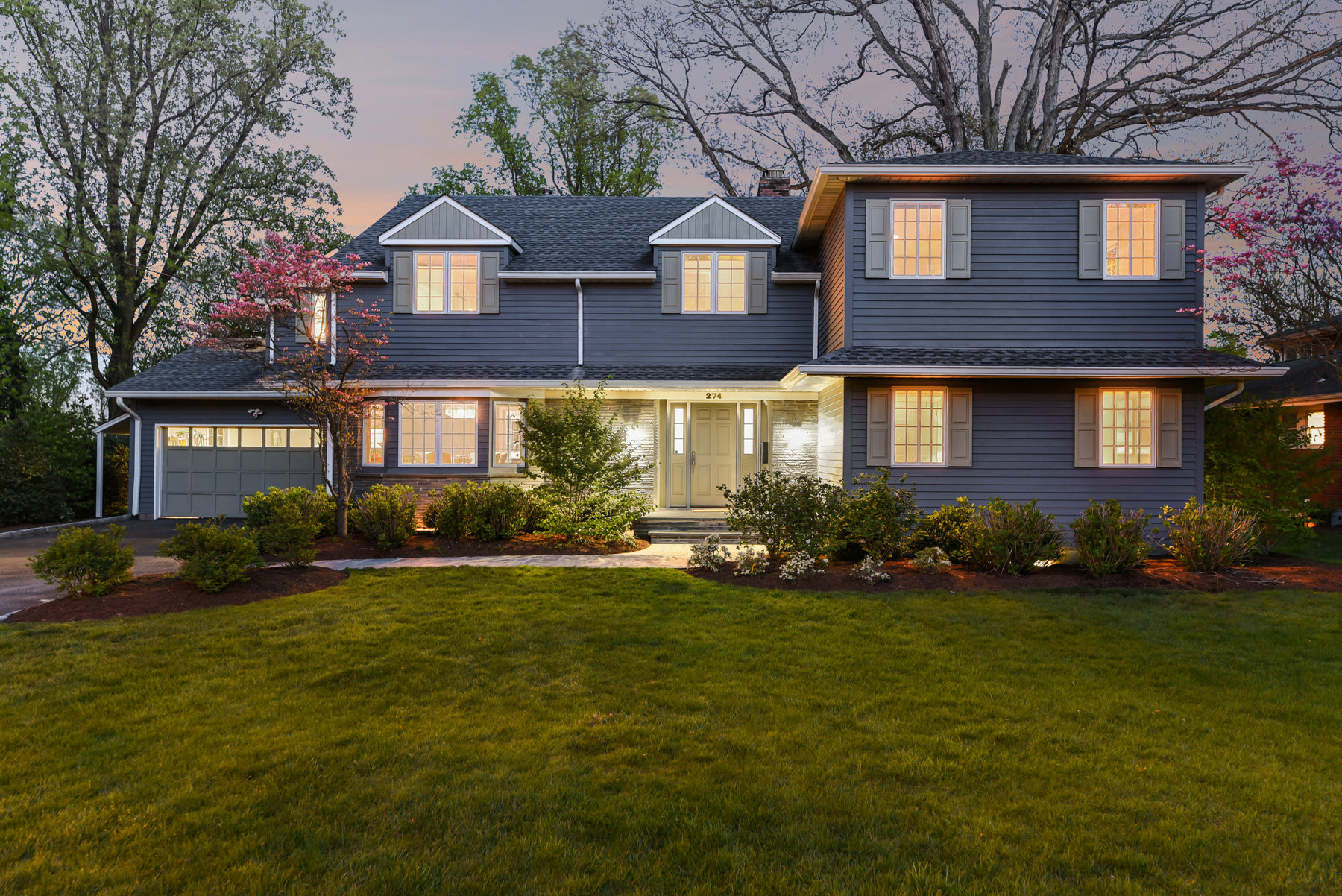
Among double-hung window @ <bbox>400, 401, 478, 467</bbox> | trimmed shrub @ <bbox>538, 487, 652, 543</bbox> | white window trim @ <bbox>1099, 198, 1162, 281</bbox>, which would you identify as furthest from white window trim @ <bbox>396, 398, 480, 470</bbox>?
white window trim @ <bbox>1099, 198, 1162, 281</bbox>

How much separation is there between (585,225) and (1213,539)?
1314 centimetres

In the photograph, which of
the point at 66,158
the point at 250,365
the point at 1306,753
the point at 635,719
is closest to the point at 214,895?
the point at 635,719

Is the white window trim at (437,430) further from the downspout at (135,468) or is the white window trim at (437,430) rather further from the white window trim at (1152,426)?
the white window trim at (1152,426)

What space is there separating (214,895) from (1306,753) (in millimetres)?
5382

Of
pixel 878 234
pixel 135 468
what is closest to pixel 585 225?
pixel 878 234

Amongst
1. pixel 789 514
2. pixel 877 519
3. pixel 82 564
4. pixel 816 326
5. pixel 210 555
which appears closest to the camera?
pixel 82 564

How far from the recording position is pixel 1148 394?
10.3 metres

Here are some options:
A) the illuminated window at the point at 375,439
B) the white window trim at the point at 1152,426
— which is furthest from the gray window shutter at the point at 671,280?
the white window trim at the point at 1152,426

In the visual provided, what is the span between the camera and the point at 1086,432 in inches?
403

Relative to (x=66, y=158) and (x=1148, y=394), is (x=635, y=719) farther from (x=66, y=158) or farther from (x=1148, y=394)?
(x=66, y=158)

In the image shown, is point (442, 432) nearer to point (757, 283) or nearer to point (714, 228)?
point (714, 228)

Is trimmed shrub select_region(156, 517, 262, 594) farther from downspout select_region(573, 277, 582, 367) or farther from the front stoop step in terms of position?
downspout select_region(573, 277, 582, 367)

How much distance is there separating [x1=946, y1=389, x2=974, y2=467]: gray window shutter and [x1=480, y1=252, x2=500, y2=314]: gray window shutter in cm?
895

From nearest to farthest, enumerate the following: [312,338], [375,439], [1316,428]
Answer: [312,338] → [375,439] → [1316,428]
